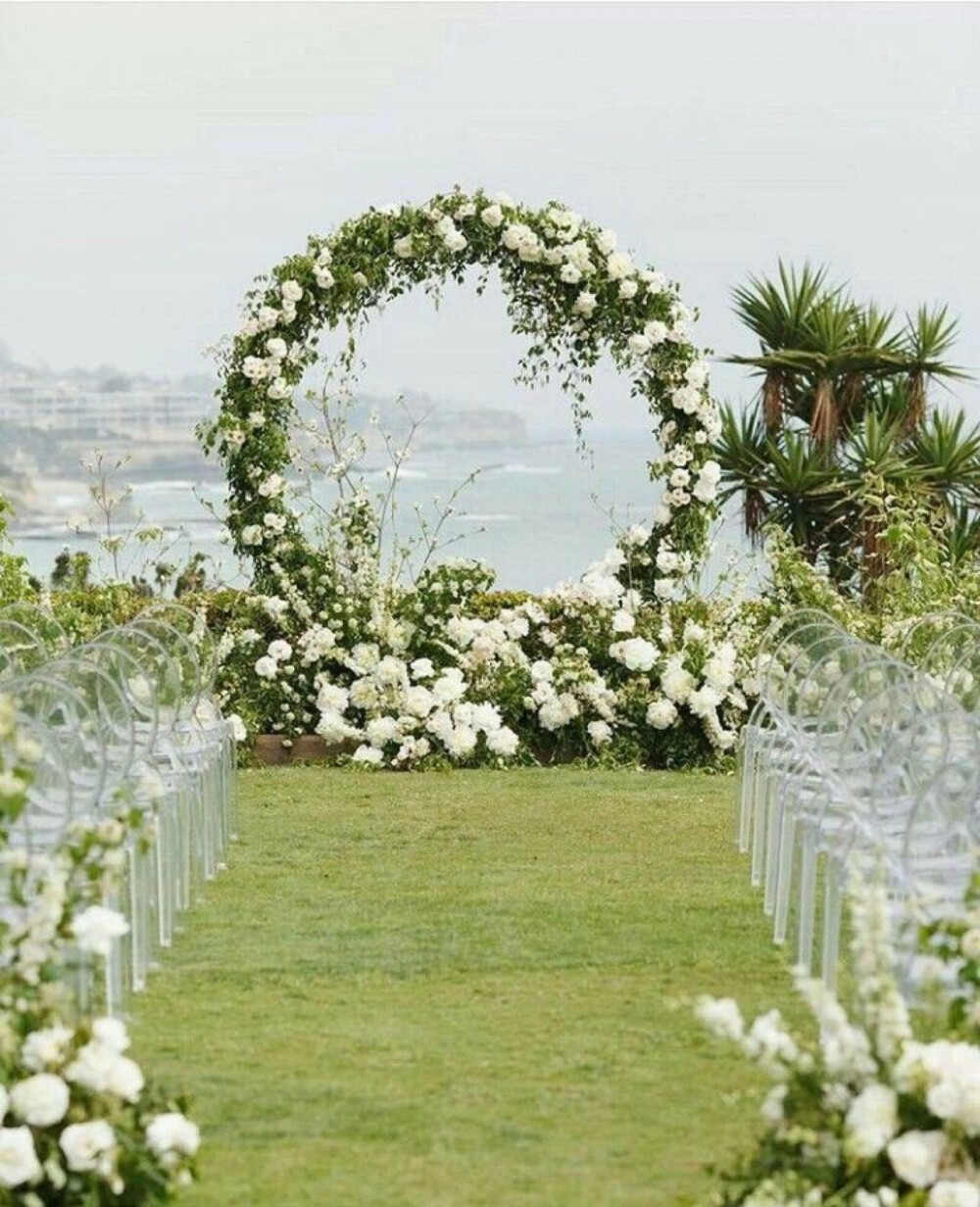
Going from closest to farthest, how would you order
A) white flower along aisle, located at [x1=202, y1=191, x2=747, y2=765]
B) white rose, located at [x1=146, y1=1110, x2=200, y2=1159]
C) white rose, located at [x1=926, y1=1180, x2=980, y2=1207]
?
white rose, located at [x1=926, y1=1180, x2=980, y2=1207] → white rose, located at [x1=146, y1=1110, x2=200, y2=1159] → white flower along aisle, located at [x1=202, y1=191, x2=747, y2=765]

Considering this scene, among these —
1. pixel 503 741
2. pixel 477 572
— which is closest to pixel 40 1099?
pixel 503 741

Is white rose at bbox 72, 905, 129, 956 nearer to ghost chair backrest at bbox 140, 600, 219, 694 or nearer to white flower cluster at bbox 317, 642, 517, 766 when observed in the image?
ghost chair backrest at bbox 140, 600, 219, 694

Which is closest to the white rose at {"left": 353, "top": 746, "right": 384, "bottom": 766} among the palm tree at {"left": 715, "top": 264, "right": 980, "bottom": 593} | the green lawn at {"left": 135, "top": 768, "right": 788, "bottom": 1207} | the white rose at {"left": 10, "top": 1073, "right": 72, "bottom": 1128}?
the green lawn at {"left": 135, "top": 768, "right": 788, "bottom": 1207}

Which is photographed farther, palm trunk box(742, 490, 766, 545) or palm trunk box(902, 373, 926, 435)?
palm trunk box(902, 373, 926, 435)

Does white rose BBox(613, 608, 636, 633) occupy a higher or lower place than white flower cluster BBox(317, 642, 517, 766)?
higher

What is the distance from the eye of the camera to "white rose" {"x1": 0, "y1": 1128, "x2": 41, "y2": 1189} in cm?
421

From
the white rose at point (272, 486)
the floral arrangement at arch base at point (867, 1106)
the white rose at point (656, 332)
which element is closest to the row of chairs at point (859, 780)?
the floral arrangement at arch base at point (867, 1106)

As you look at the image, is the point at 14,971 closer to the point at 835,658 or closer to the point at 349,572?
the point at 835,658

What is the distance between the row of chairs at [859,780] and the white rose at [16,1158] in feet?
5.04

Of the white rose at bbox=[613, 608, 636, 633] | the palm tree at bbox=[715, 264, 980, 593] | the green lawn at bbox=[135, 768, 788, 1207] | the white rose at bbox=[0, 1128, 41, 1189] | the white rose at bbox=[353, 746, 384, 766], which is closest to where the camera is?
the white rose at bbox=[0, 1128, 41, 1189]

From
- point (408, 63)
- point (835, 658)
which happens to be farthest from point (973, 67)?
point (835, 658)

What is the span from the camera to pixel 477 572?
1198 centimetres

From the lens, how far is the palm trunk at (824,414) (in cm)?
1616

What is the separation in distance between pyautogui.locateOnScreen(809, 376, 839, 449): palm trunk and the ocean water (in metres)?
0.85
